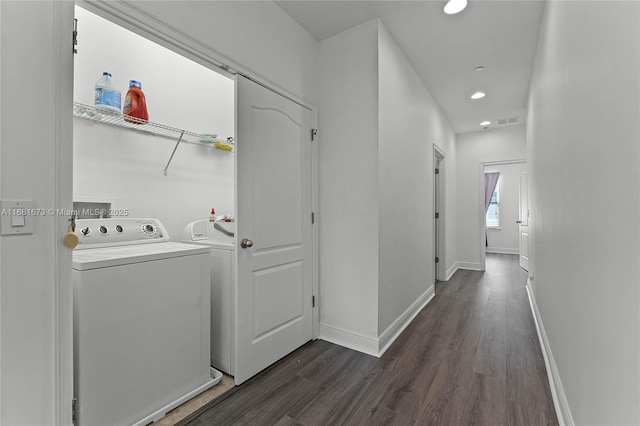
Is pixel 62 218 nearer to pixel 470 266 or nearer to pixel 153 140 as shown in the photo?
pixel 153 140

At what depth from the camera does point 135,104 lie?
1.90m

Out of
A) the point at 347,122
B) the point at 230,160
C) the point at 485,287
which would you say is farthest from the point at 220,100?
the point at 485,287

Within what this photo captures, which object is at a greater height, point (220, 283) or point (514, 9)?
point (514, 9)

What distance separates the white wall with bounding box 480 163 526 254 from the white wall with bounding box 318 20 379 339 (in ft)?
22.1

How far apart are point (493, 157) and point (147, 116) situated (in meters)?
5.62

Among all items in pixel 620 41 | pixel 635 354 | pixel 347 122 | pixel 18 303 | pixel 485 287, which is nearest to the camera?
pixel 635 354

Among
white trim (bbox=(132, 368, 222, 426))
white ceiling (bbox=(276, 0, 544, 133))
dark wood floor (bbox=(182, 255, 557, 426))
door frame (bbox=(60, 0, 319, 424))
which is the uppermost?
white ceiling (bbox=(276, 0, 544, 133))

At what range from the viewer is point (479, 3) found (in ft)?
7.08

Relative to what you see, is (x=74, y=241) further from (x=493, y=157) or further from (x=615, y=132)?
(x=493, y=157)

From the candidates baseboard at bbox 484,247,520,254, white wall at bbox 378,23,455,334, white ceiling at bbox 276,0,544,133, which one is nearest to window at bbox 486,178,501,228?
baseboard at bbox 484,247,520,254

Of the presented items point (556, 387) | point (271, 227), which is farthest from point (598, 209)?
point (271, 227)

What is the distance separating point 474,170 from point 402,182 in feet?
11.4

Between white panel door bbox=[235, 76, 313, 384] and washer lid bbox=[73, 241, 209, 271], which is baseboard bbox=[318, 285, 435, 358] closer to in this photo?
white panel door bbox=[235, 76, 313, 384]

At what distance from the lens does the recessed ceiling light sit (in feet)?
6.89
